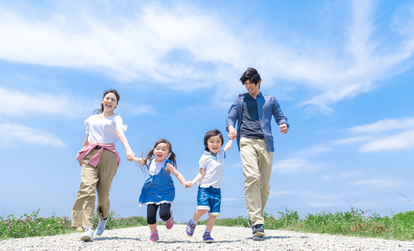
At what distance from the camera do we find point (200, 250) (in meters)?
4.29

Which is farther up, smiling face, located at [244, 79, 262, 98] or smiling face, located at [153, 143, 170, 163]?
smiling face, located at [244, 79, 262, 98]

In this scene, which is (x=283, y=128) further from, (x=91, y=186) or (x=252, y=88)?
(x=91, y=186)

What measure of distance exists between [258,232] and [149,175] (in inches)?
80.4

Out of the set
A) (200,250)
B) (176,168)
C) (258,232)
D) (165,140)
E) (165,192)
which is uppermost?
(165,140)

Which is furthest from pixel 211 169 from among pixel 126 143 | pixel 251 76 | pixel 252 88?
pixel 251 76

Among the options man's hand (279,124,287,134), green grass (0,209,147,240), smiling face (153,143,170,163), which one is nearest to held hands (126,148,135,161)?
smiling face (153,143,170,163)

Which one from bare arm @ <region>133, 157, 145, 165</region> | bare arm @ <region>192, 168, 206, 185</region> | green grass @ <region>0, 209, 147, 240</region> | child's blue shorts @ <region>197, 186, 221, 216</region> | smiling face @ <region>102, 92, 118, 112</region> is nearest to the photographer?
child's blue shorts @ <region>197, 186, 221, 216</region>

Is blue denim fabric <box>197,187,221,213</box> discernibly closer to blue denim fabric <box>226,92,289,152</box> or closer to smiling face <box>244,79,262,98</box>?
blue denim fabric <box>226,92,289,152</box>

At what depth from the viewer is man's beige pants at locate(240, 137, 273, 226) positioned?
17.5 ft

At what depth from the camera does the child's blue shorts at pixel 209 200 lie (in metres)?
5.19

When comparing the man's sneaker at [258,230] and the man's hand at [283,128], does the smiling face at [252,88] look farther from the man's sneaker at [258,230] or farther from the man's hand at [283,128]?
the man's sneaker at [258,230]

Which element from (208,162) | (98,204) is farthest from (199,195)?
(98,204)

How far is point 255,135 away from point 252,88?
2.80ft

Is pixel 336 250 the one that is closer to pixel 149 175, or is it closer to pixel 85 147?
pixel 149 175
